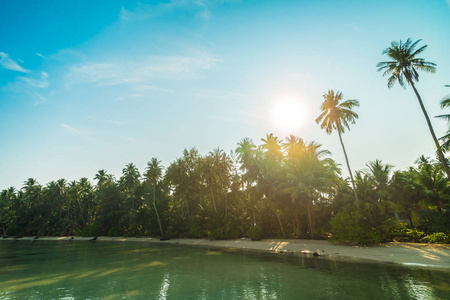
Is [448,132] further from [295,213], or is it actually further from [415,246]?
[295,213]

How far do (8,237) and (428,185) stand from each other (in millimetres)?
109634

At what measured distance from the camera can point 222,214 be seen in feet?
138

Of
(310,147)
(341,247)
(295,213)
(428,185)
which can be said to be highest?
(310,147)

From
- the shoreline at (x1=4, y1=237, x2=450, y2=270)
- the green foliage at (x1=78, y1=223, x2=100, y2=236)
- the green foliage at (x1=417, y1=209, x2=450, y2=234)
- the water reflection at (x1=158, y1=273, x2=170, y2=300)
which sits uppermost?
the green foliage at (x1=417, y1=209, x2=450, y2=234)

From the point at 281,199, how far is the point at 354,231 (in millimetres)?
11104

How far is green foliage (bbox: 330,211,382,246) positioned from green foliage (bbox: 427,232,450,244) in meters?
4.43

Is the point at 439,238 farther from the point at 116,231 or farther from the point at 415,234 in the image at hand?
the point at 116,231

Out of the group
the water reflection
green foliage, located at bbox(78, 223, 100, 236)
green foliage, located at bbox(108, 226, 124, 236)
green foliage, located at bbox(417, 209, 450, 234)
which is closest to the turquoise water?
the water reflection

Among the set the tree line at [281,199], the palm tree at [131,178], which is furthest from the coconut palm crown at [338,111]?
the palm tree at [131,178]

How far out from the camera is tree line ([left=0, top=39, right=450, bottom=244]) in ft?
80.2

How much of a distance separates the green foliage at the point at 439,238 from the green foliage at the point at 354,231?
4430 millimetres

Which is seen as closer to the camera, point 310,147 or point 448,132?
point 448,132

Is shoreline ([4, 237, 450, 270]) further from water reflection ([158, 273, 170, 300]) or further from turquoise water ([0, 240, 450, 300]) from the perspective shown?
water reflection ([158, 273, 170, 300])

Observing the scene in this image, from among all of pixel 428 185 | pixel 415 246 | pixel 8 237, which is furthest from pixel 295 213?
pixel 8 237
